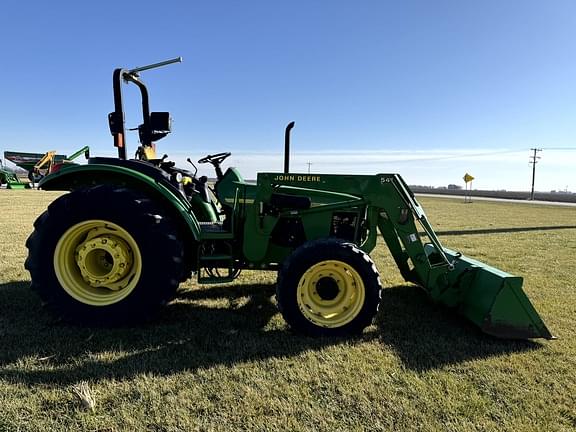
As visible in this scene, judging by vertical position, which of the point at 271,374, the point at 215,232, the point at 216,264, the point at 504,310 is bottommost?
the point at 271,374

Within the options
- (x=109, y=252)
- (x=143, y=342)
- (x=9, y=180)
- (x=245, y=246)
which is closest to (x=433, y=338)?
(x=245, y=246)

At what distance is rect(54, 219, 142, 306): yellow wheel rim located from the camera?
3.48 meters

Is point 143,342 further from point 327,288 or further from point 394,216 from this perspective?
point 394,216

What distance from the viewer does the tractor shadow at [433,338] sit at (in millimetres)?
3100

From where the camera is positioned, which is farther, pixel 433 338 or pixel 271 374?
pixel 433 338

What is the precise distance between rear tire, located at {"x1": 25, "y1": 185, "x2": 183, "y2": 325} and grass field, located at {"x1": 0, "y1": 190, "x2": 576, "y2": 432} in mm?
204

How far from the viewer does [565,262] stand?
705 cm

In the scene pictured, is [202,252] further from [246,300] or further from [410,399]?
[410,399]

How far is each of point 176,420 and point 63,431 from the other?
1.93ft

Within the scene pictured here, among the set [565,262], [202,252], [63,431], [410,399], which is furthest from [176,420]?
[565,262]

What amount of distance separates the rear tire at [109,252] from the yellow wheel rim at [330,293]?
3.76ft

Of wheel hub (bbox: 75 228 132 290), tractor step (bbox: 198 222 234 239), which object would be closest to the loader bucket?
tractor step (bbox: 198 222 234 239)

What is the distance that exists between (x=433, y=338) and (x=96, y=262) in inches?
123

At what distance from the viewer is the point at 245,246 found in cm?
388
